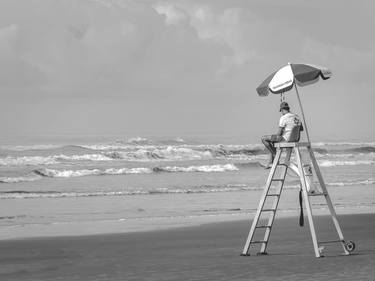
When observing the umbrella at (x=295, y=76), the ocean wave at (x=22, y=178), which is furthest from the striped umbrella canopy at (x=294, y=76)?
the ocean wave at (x=22, y=178)

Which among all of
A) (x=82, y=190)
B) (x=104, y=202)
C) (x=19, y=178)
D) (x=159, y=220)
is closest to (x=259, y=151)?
(x=19, y=178)

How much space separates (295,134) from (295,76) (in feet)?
2.65

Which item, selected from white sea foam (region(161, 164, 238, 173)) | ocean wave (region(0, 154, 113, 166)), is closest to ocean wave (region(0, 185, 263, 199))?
white sea foam (region(161, 164, 238, 173))

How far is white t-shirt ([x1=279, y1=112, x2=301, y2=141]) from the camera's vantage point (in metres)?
11.8

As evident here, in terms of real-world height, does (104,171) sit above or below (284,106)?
below

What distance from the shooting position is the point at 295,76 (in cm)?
1156

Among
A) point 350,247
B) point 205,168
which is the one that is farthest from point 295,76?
point 205,168

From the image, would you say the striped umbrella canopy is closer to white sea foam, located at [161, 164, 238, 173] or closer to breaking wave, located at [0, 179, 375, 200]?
breaking wave, located at [0, 179, 375, 200]

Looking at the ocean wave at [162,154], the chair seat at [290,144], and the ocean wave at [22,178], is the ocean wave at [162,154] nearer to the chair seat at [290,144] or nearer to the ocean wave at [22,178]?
the ocean wave at [22,178]

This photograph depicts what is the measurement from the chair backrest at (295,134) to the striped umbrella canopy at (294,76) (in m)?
0.53

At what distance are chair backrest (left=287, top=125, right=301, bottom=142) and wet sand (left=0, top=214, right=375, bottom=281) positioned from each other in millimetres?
1618

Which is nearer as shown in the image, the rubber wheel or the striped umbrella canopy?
the striped umbrella canopy

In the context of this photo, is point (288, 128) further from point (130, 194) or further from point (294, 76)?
point (130, 194)

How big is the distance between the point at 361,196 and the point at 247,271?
60.4 ft
